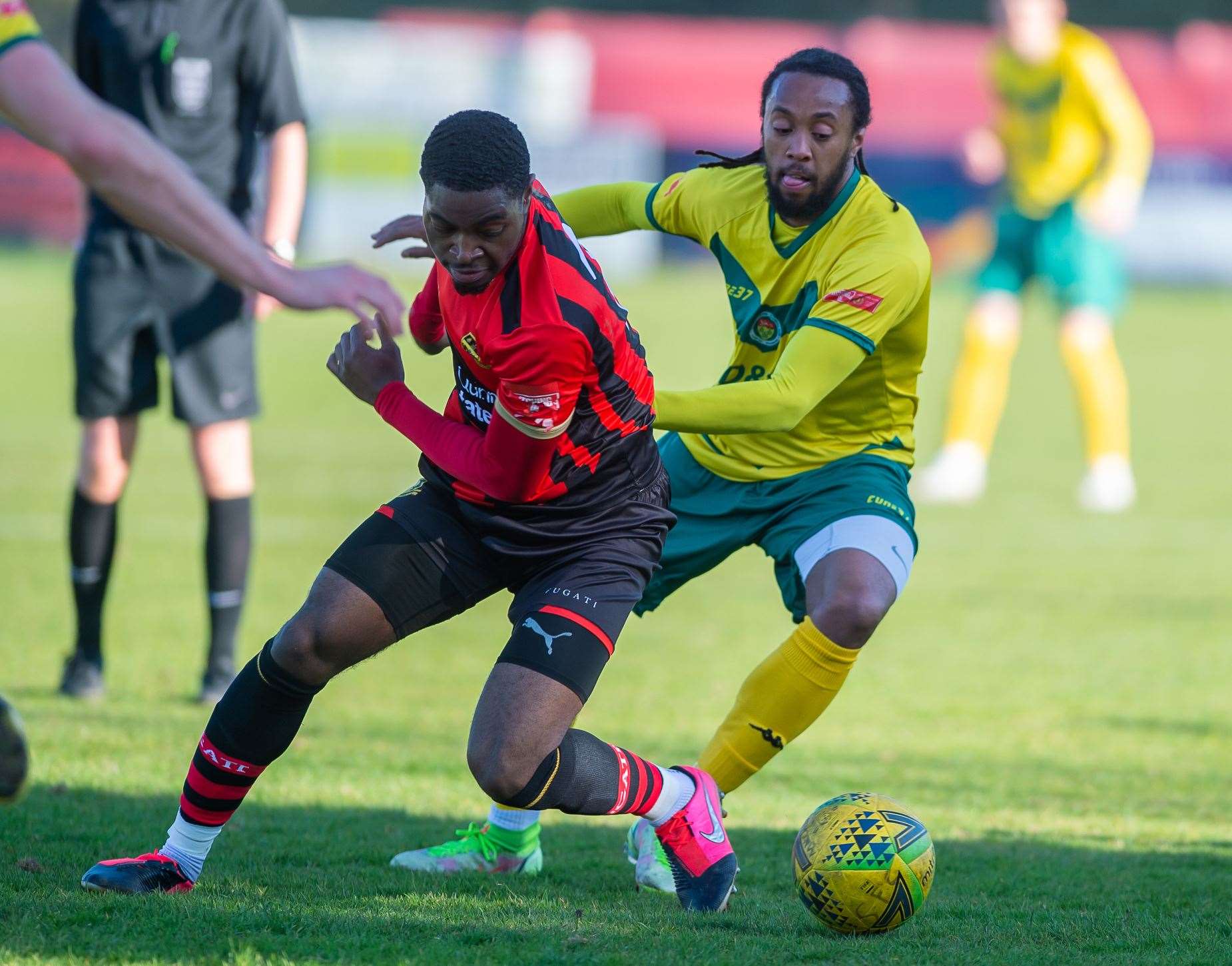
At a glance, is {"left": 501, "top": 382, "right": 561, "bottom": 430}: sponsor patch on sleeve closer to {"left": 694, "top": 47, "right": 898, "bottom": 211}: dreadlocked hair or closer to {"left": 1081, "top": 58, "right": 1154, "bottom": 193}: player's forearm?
{"left": 694, "top": 47, "right": 898, "bottom": 211}: dreadlocked hair

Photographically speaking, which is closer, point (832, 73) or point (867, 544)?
point (867, 544)

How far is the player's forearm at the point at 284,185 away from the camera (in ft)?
20.2

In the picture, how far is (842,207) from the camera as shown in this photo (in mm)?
4559

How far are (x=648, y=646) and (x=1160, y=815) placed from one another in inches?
118

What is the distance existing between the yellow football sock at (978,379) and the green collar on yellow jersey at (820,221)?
6.84 metres

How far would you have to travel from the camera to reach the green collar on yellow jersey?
4.57 meters

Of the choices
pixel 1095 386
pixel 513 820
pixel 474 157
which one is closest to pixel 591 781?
pixel 513 820

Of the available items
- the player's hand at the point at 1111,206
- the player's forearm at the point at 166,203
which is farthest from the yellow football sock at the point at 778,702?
the player's hand at the point at 1111,206

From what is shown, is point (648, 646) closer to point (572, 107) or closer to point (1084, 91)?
point (1084, 91)

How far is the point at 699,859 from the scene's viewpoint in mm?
4008

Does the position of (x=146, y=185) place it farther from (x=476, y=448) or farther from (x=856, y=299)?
(x=856, y=299)

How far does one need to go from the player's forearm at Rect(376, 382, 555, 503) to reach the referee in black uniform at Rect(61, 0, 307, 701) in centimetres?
239

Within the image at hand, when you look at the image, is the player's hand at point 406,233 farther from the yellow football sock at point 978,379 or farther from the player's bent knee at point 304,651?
the yellow football sock at point 978,379

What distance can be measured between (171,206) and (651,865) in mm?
2298
